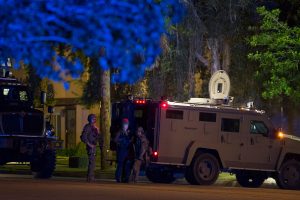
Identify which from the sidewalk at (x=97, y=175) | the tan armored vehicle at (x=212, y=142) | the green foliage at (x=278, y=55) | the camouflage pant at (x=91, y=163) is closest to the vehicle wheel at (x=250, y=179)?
the tan armored vehicle at (x=212, y=142)

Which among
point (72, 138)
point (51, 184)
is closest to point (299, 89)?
point (51, 184)

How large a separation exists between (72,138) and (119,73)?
16.9 m

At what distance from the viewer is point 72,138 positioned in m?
48.5

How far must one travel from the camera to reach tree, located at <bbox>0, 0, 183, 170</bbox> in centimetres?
3009

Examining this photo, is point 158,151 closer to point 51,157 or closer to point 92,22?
point 51,157

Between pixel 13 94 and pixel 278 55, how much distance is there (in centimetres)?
860

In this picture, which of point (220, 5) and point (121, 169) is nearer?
point (121, 169)

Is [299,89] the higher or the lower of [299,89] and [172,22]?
the lower

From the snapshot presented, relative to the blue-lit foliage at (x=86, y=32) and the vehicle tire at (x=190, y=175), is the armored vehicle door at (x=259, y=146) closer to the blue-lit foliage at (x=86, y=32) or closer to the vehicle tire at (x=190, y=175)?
the vehicle tire at (x=190, y=175)

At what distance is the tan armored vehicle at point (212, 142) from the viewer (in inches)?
858

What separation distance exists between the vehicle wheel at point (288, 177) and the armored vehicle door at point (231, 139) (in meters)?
1.28

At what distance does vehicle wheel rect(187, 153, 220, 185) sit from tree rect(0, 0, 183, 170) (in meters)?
6.84

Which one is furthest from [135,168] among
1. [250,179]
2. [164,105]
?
[250,179]

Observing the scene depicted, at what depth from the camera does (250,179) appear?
24.4 meters
